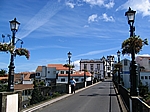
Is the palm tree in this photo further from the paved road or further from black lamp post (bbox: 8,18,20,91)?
black lamp post (bbox: 8,18,20,91)

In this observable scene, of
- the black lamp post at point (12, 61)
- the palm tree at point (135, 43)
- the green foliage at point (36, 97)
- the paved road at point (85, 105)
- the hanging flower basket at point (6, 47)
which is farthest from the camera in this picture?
the green foliage at point (36, 97)

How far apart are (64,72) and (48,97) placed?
67059mm

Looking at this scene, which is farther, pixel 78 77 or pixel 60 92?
pixel 78 77

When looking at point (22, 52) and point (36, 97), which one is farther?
point (36, 97)

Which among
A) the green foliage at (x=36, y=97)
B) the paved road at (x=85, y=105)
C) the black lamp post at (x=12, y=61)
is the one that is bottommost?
the paved road at (x=85, y=105)

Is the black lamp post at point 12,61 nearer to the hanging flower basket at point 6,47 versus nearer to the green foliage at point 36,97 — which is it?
the hanging flower basket at point 6,47

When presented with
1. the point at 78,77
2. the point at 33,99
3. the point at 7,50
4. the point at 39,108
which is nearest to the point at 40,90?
the point at 33,99

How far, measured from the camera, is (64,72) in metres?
81.3

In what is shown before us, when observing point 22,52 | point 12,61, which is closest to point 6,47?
point 12,61

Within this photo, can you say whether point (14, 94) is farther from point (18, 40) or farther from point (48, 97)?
point (48, 97)

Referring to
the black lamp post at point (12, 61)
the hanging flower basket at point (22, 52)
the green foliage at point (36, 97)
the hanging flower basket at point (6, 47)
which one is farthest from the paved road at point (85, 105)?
the hanging flower basket at point (6, 47)

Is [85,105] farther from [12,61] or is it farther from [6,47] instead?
[6,47]

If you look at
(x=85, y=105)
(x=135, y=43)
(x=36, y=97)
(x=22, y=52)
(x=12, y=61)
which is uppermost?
(x=135, y=43)

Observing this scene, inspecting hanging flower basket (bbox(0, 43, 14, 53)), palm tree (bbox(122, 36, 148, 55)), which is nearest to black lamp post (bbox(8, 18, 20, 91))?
hanging flower basket (bbox(0, 43, 14, 53))
